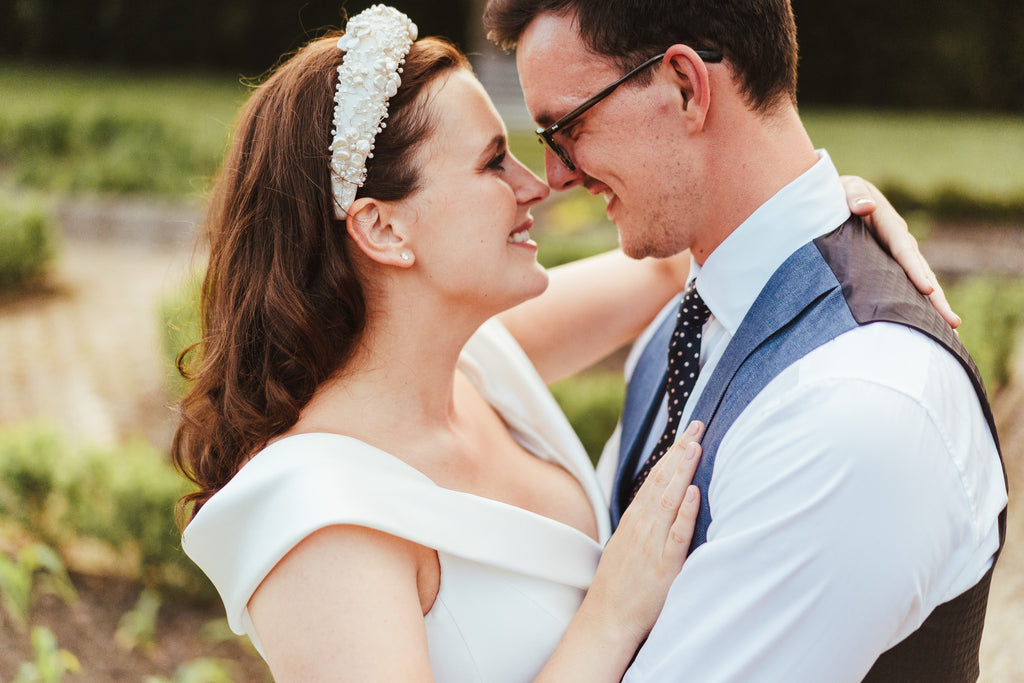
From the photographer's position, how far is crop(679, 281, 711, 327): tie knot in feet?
7.01

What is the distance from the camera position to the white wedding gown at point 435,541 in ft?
5.65

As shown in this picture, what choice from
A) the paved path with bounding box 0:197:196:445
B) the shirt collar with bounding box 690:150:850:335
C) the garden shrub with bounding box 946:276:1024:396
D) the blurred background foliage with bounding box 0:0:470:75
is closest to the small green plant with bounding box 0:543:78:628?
the paved path with bounding box 0:197:196:445

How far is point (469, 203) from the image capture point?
6.79 ft

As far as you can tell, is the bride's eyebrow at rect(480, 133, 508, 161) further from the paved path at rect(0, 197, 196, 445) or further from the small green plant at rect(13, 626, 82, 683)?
the paved path at rect(0, 197, 196, 445)

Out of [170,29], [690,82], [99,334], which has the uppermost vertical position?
[690,82]

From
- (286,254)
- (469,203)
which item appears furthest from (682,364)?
Answer: (286,254)

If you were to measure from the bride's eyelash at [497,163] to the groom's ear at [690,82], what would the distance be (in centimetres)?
44

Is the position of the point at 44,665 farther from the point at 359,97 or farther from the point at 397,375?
the point at 359,97

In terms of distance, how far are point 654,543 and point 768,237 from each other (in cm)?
69

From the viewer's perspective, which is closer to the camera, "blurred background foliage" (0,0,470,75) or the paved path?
the paved path

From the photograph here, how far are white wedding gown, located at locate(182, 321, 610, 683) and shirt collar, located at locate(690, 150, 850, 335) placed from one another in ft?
2.11

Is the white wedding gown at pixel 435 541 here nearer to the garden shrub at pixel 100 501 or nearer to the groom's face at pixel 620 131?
the groom's face at pixel 620 131

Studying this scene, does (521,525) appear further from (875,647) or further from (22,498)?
(22,498)

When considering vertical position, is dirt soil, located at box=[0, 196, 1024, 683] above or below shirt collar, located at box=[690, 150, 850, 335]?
below
